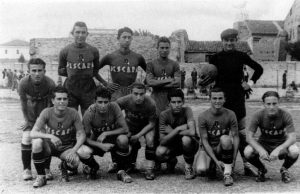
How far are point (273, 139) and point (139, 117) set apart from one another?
1.77m

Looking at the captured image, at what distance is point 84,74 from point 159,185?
2.08 metres

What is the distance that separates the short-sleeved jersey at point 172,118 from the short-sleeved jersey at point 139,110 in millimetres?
167

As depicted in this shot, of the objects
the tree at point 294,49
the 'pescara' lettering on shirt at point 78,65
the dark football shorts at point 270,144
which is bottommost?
the dark football shorts at point 270,144

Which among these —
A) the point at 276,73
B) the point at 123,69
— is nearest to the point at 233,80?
the point at 123,69

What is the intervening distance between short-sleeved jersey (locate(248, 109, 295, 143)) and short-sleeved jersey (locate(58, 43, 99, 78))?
8.00ft

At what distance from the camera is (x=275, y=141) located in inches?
199

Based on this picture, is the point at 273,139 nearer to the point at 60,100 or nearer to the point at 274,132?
the point at 274,132

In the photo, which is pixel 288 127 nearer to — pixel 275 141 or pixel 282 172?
pixel 275 141

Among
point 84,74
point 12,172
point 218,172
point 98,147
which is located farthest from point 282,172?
point 12,172

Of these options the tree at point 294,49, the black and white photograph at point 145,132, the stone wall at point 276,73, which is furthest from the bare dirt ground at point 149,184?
the tree at point 294,49

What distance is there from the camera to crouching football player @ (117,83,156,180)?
5.27 meters

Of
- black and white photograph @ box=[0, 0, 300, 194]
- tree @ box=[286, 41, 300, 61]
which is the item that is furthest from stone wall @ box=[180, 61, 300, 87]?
black and white photograph @ box=[0, 0, 300, 194]

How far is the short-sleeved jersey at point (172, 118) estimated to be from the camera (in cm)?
531

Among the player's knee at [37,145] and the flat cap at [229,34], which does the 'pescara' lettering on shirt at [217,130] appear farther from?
the player's knee at [37,145]
